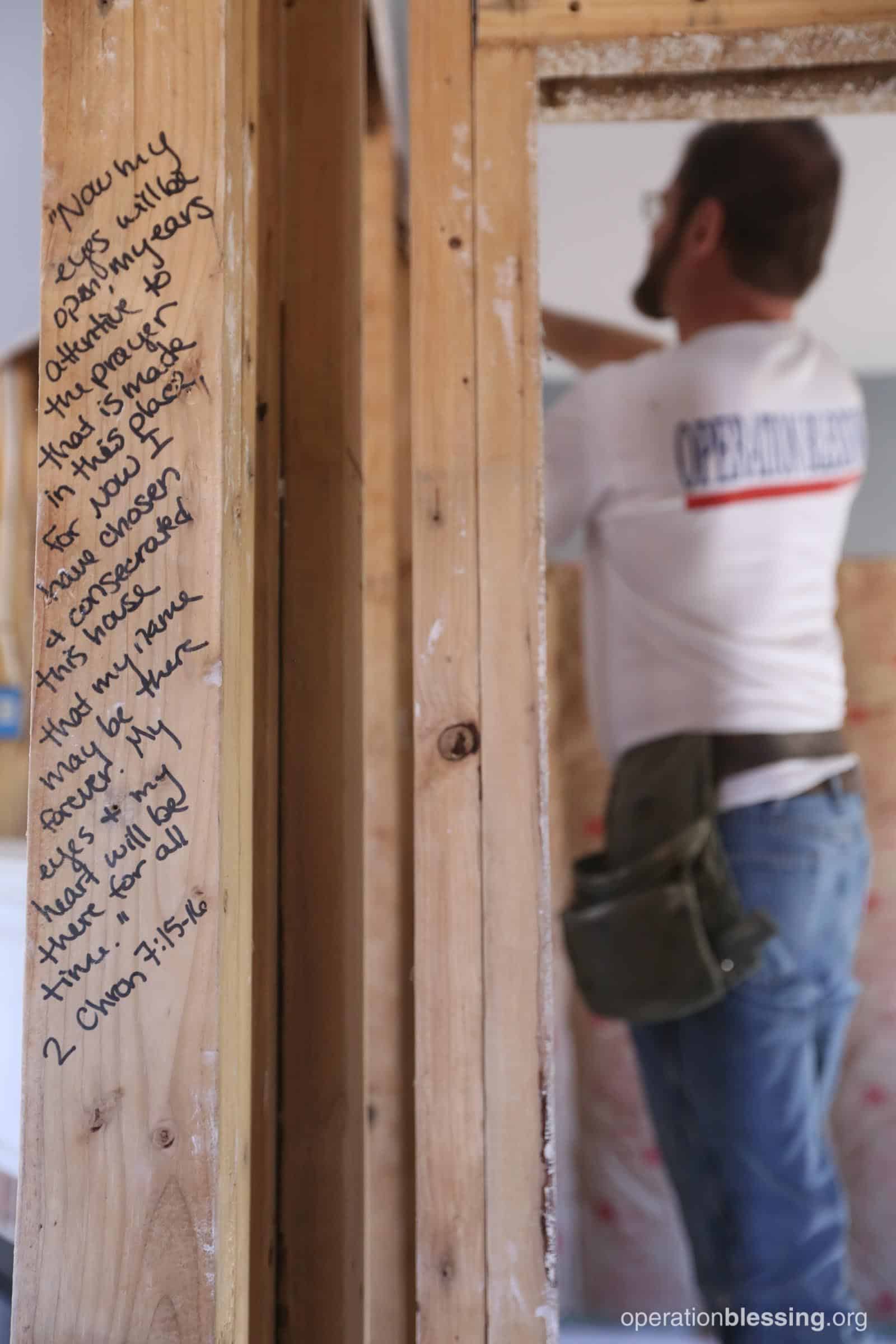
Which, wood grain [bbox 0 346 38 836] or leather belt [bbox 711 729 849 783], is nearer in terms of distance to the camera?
leather belt [bbox 711 729 849 783]

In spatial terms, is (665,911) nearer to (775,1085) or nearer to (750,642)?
(775,1085)

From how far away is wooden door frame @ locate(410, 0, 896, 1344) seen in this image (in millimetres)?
679

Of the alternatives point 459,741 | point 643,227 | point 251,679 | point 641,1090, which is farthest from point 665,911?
point 643,227

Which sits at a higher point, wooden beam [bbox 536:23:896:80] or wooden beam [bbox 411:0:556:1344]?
wooden beam [bbox 536:23:896:80]

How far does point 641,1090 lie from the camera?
2016mm

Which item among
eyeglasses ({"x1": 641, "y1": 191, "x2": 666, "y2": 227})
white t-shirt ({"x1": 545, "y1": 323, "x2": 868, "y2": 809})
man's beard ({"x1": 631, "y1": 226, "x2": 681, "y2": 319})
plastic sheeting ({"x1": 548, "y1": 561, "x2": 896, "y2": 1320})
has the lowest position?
plastic sheeting ({"x1": 548, "y1": 561, "x2": 896, "y2": 1320})

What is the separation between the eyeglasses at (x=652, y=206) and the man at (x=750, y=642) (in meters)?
0.22

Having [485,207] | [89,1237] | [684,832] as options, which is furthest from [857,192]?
[89,1237]

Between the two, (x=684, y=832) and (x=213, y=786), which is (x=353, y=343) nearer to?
(x=213, y=786)

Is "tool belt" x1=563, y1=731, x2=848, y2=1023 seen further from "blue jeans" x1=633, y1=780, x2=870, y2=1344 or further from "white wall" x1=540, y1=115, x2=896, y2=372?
"white wall" x1=540, y1=115, x2=896, y2=372

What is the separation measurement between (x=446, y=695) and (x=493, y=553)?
11 centimetres

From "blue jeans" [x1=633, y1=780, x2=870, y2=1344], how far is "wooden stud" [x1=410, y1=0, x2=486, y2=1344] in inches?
29.7

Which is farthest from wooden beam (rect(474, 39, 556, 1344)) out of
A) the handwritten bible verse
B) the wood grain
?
Answer: the wood grain

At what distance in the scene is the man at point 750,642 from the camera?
132 cm
